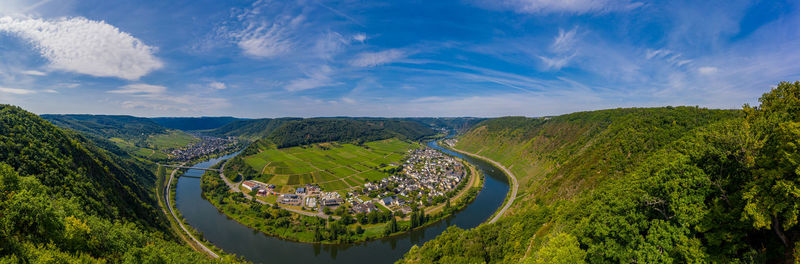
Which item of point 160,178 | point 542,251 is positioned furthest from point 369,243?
point 160,178

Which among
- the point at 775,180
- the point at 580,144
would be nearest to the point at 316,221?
the point at 775,180

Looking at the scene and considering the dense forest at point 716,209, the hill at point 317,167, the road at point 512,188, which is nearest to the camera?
the dense forest at point 716,209

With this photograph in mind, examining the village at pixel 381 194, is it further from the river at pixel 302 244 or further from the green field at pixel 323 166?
the river at pixel 302 244

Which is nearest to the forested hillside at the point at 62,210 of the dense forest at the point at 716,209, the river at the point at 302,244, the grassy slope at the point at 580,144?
the river at the point at 302,244

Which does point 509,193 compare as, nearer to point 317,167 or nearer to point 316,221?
point 316,221

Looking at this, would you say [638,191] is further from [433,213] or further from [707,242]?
[433,213]
